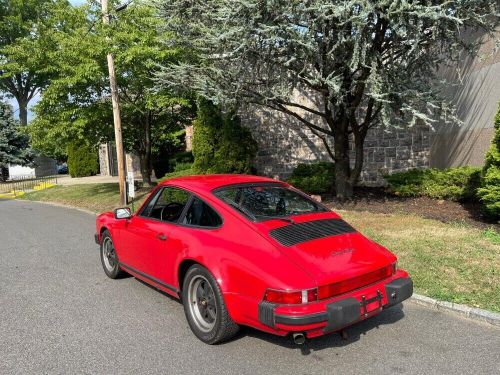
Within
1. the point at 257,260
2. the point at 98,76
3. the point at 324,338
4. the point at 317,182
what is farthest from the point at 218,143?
the point at 257,260

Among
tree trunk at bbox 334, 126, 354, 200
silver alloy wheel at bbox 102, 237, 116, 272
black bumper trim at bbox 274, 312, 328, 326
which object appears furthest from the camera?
tree trunk at bbox 334, 126, 354, 200

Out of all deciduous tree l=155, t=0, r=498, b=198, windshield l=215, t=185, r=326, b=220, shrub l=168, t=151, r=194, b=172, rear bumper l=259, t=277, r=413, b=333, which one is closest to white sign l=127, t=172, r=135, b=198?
deciduous tree l=155, t=0, r=498, b=198

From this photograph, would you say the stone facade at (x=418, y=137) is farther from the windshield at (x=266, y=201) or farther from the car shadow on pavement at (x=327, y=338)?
the car shadow on pavement at (x=327, y=338)

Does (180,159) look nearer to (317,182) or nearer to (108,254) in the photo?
(317,182)

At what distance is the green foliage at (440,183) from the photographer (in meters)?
9.77

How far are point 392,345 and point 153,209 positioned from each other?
296cm

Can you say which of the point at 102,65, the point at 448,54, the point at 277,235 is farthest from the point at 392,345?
the point at 102,65

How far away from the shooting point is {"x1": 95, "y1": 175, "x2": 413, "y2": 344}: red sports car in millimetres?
3330

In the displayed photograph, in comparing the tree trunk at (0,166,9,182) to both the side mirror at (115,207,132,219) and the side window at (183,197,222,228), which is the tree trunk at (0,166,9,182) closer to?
the side mirror at (115,207,132,219)

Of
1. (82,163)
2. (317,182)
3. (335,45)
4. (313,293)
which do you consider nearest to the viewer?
(313,293)

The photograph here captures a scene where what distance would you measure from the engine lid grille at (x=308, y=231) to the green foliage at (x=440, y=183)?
654cm

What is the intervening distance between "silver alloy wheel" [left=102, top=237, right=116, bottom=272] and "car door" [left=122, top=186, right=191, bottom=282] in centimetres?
69

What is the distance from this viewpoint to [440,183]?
10352 mm

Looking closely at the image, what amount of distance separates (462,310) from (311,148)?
11.7 meters
